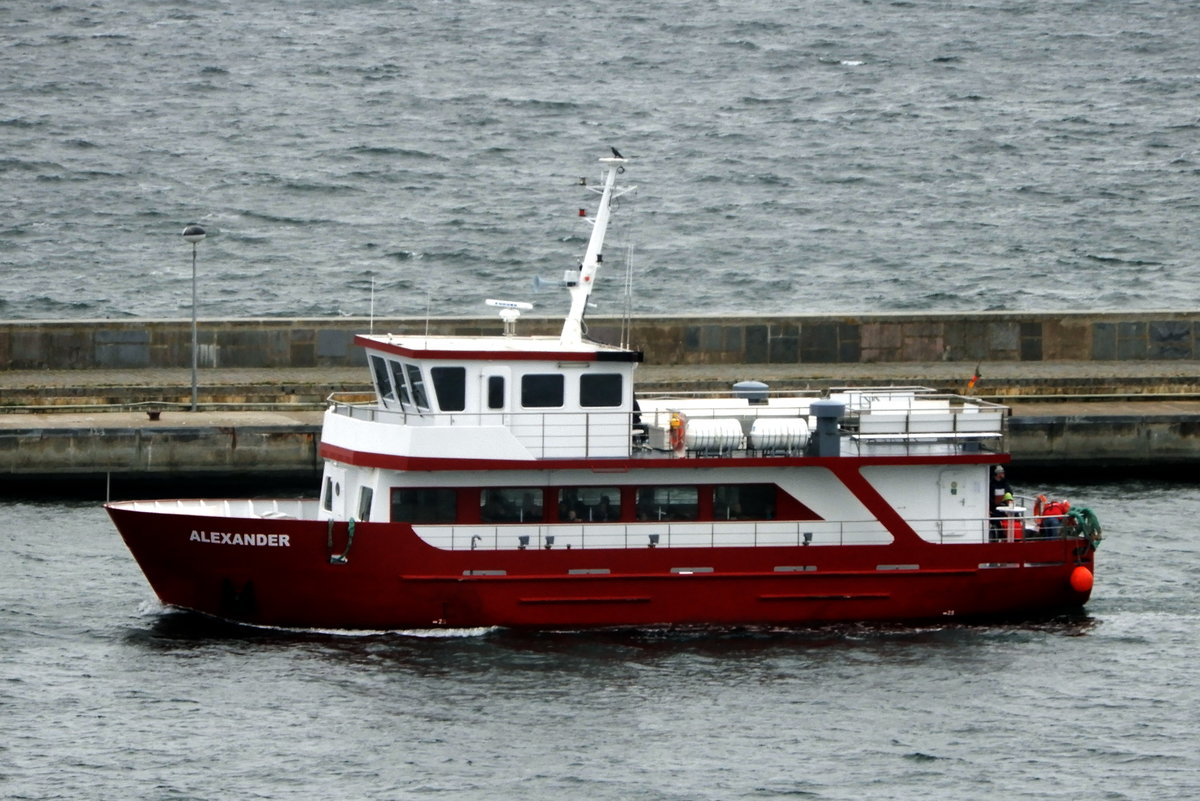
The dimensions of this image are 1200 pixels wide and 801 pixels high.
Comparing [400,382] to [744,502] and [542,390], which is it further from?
[744,502]

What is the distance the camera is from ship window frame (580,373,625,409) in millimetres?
30500

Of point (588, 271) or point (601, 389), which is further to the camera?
point (588, 271)

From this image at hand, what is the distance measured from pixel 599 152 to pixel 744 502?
4632cm

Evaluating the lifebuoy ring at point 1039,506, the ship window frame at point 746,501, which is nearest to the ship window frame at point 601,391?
the ship window frame at point 746,501

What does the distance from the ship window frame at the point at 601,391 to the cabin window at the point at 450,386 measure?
1628mm

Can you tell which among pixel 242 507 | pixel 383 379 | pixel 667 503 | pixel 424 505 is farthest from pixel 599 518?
pixel 242 507

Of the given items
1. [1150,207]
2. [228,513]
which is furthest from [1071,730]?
[1150,207]

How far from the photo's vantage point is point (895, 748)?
87.2 ft

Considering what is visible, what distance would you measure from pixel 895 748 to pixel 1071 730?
7.68ft

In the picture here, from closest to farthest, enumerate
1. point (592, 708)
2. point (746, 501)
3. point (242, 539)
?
point (592, 708), point (242, 539), point (746, 501)

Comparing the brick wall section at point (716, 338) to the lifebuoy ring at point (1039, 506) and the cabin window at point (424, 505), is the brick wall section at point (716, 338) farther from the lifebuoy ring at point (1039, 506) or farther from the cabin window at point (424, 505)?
the cabin window at point (424, 505)

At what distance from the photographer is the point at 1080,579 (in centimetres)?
3141

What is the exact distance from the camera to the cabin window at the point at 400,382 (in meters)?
30.6

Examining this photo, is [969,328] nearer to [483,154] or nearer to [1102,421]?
[1102,421]
